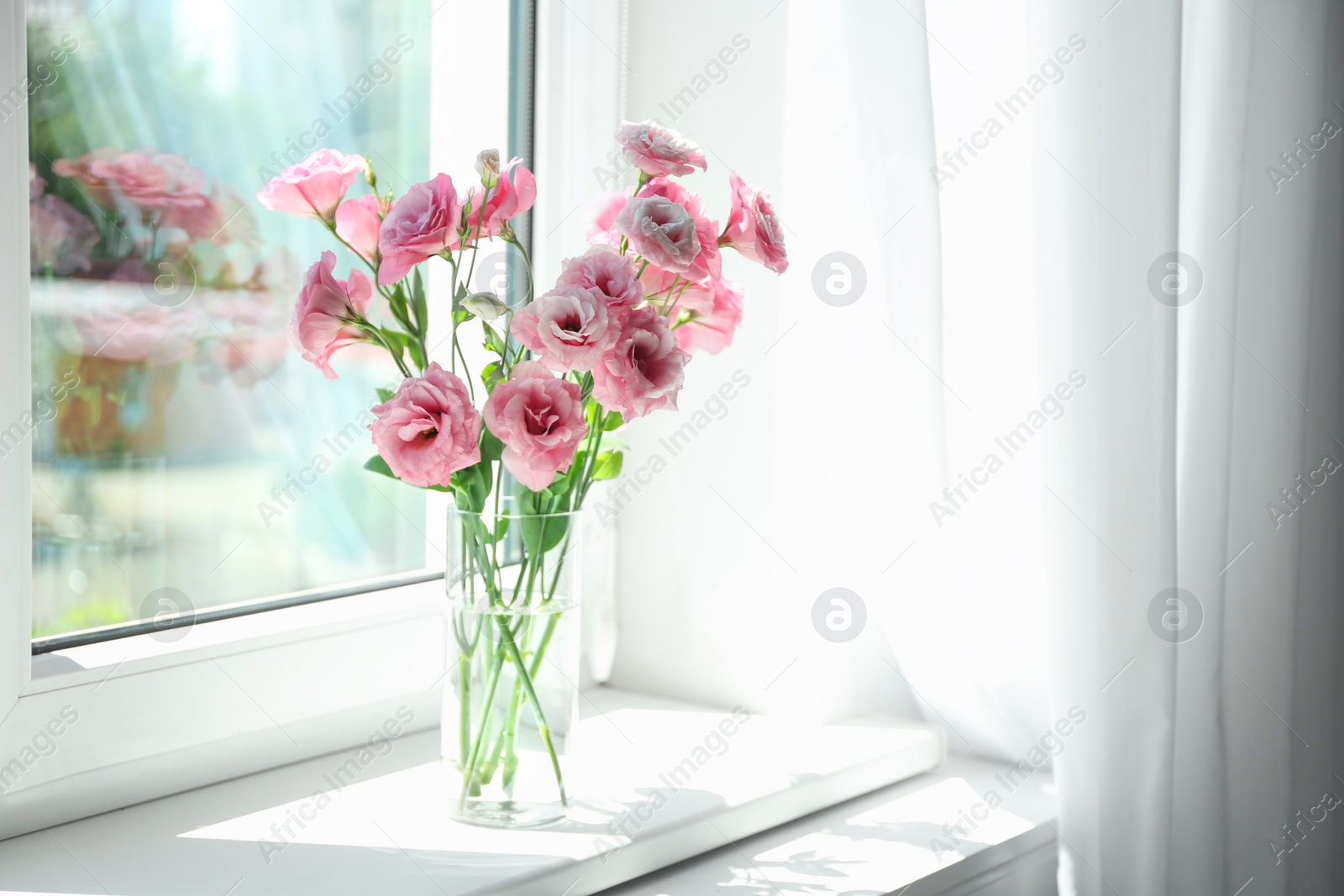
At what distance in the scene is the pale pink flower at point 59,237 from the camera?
798mm

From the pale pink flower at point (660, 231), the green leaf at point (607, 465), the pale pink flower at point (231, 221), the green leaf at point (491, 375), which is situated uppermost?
the pale pink flower at point (231, 221)

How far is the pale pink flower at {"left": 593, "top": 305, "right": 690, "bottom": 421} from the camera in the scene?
2.31ft

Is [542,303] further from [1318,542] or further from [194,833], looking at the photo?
[1318,542]

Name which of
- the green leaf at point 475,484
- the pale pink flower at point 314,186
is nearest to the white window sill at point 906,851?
the green leaf at point 475,484

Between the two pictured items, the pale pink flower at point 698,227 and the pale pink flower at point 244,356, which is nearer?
the pale pink flower at point 698,227

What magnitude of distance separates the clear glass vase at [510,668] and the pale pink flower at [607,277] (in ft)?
0.57

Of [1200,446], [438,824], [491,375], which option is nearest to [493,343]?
[491,375]

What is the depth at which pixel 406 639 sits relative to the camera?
1021mm

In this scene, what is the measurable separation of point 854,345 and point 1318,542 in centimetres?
46

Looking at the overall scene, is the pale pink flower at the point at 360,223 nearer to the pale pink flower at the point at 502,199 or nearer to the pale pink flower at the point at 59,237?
the pale pink flower at the point at 502,199

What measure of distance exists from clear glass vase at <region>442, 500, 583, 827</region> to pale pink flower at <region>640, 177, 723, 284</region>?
198 mm

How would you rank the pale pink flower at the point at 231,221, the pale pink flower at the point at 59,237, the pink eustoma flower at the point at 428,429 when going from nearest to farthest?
the pink eustoma flower at the point at 428,429
the pale pink flower at the point at 59,237
the pale pink flower at the point at 231,221

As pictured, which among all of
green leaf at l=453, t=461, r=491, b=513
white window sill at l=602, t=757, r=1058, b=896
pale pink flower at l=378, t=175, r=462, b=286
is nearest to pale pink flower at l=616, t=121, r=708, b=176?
pale pink flower at l=378, t=175, r=462, b=286

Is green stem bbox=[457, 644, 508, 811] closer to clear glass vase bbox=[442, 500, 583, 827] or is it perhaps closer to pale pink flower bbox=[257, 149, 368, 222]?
clear glass vase bbox=[442, 500, 583, 827]
